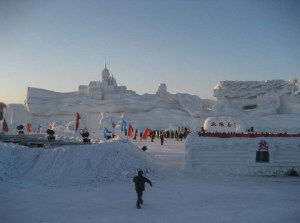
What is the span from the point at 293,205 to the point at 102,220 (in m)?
4.44

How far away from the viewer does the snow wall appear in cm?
1151

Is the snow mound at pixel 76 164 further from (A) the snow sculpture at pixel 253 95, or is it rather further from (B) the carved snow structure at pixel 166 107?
(A) the snow sculpture at pixel 253 95

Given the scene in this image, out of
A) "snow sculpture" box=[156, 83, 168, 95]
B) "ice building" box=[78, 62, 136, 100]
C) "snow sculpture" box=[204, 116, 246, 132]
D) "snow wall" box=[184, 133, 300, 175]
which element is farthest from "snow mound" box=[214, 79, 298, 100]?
"snow wall" box=[184, 133, 300, 175]

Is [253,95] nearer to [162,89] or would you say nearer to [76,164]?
[162,89]

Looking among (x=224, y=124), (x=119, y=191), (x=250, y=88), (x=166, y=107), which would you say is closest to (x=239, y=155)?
(x=119, y=191)

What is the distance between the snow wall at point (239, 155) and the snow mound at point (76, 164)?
70.2 inches

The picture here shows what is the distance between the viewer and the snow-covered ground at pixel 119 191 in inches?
255

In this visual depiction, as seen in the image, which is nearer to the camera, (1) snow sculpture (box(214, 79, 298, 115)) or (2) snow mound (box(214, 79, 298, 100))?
(1) snow sculpture (box(214, 79, 298, 115))

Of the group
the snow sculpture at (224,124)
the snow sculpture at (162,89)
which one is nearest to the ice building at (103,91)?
the snow sculpture at (162,89)

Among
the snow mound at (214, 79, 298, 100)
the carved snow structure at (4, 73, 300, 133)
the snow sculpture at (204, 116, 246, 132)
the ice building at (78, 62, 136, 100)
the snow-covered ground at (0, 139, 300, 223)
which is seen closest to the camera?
the snow-covered ground at (0, 139, 300, 223)

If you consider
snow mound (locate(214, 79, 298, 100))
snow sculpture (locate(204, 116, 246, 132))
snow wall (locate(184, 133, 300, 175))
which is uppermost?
snow mound (locate(214, 79, 298, 100))

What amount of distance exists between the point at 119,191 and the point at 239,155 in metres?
5.23

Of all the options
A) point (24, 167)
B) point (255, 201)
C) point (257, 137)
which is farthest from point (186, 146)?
point (24, 167)

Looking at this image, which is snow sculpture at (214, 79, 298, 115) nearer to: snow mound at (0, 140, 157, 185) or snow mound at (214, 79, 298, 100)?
snow mound at (214, 79, 298, 100)
